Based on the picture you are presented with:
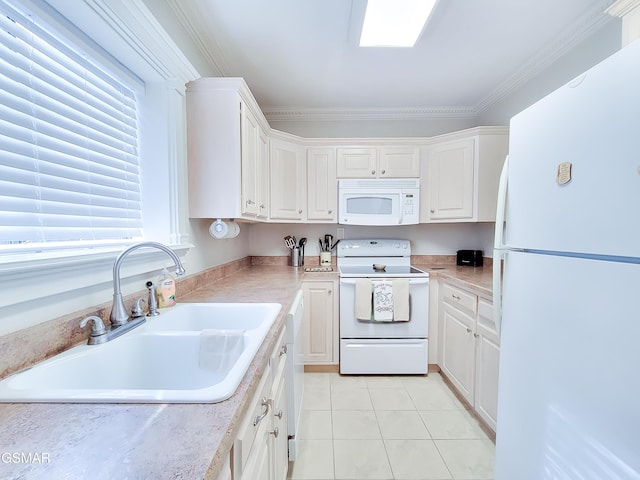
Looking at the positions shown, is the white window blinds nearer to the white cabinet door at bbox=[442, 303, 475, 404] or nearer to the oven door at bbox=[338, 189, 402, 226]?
the oven door at bbox=[338, 189, 402, 226]

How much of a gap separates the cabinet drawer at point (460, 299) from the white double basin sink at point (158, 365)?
135 centimetres

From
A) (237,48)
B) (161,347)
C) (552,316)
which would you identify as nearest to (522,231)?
(552,316)

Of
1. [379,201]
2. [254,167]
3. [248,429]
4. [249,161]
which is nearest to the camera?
[248,429]

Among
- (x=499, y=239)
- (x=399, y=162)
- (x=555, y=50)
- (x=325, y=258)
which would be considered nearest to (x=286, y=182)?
(x=325, y=258)

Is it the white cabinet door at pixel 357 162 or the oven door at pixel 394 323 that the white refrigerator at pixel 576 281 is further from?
the white cabinet door at pixel 357 162

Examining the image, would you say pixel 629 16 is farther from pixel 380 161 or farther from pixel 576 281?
pixel 380 161

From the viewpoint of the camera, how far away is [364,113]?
283 centimetres

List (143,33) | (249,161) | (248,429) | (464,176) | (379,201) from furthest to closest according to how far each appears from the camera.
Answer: (379,201)
(464,176)
(249,161)
(143,33)
(248,429)

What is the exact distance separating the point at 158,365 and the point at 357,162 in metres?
2.26

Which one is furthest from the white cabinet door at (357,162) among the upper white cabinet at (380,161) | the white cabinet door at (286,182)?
the white cabinet door at (286,182)

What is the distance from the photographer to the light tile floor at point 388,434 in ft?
4.69

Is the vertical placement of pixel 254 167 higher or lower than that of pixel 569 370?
higher

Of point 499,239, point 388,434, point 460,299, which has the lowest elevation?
point 388,434

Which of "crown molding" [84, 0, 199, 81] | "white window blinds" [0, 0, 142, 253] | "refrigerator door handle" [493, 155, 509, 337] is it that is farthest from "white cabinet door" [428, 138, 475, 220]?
"white window blinds" [0, 0, 142, 253]
